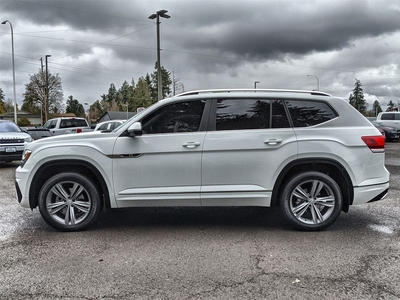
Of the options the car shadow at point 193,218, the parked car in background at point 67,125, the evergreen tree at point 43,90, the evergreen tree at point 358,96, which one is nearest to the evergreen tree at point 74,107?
the evergreen tree at point 43,90

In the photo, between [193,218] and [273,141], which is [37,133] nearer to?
[193,218]

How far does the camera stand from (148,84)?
368 feet

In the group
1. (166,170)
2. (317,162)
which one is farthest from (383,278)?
(166,170)

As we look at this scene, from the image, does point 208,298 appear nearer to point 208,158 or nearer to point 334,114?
point 208,158

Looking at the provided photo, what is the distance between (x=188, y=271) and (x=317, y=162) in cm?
228

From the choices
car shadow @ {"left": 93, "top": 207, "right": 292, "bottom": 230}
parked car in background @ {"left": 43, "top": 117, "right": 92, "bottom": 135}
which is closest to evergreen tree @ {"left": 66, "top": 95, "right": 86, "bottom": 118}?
parked car in background @ {"left": 43, "top": 117, "right": 92, "bottom": 135}

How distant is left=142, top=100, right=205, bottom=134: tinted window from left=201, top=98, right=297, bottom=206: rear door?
0.30 metres

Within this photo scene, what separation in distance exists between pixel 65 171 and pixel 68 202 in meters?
0.43

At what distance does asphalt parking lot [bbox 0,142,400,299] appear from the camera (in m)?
3.17

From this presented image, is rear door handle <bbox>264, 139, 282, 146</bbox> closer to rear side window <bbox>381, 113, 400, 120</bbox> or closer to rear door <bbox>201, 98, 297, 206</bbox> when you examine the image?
rear door <bbox>201, 98, 297, 206</bbox>

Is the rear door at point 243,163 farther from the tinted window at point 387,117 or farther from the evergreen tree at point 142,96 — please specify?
the evergreen tree at point 142,96

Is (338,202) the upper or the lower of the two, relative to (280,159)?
lower

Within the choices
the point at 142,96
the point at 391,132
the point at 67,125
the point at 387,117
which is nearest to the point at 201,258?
the point at 67,125

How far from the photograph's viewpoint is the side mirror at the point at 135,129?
15.0 feet
